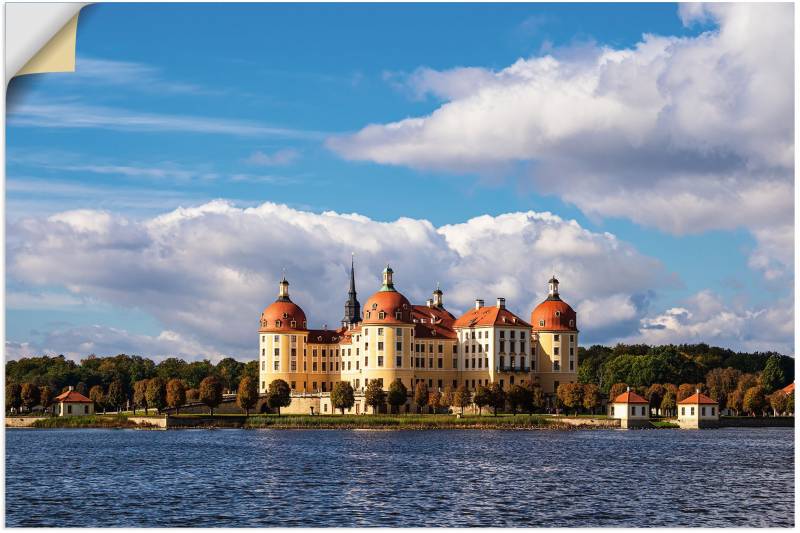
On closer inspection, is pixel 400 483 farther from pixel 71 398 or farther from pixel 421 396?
pixel 71 398

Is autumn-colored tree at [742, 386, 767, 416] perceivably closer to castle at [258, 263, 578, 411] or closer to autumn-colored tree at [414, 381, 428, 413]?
castle at [258, 263, 578, 411]

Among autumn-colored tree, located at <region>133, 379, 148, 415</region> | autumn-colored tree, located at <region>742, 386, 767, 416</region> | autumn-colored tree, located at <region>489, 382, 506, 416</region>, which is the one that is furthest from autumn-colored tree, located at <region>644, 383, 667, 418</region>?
autumn-colored tree, located at <region>133, 379, 148, 415</region>

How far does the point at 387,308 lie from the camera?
7969cm

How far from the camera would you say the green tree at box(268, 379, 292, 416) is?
7650cm

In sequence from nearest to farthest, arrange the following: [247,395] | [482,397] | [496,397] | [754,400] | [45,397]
Answer: [482,397], [496,397], [247,395], [754,400], [45,397]

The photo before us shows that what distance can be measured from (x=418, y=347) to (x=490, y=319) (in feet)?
18.3

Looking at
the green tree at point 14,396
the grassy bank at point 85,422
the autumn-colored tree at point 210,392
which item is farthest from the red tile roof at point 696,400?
the green tree at point 14,396

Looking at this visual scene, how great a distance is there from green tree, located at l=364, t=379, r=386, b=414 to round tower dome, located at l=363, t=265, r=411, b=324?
5.88m

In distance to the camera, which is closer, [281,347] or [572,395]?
[572,395]

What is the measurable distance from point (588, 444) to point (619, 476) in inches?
702

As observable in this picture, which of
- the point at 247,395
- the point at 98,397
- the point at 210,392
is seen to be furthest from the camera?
the point at 98,397

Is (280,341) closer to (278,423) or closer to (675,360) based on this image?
(278,423)

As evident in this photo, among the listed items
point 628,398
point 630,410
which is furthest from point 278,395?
point 630,410

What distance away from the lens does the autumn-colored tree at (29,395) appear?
74875mm
